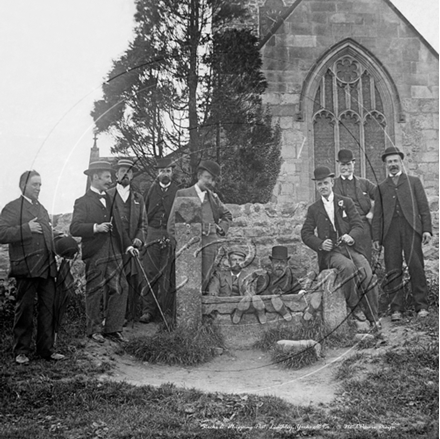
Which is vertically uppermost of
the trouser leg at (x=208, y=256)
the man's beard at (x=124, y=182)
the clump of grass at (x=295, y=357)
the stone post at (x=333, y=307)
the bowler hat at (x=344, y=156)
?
the bowler hat at (x=344, y=156)

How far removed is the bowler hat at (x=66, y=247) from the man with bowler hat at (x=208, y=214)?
0.85 meters

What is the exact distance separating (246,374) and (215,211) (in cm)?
137

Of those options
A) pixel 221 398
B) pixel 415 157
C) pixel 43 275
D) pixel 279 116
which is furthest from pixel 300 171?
pixel 43 275

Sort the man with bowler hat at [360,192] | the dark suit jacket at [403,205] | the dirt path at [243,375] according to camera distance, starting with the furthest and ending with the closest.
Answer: the man with bowler hat at [360,192], the dark suit jacket at [403,205], the dirt path at [243,375]

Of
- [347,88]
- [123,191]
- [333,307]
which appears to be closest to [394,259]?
[333,307]

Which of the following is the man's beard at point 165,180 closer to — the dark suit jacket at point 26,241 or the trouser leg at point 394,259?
the dark suit jacket at point 26,241

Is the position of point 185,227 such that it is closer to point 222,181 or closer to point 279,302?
point 222,181

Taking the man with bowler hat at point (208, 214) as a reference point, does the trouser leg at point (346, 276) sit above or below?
below

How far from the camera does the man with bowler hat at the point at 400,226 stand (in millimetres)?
4977

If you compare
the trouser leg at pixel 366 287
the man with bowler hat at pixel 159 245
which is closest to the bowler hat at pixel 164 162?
the man with bowler hat at pixel 159 245

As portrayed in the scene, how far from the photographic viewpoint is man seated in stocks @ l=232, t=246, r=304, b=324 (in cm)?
473

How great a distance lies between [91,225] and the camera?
196 inches

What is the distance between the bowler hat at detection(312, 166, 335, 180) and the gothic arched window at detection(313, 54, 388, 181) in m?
0.10

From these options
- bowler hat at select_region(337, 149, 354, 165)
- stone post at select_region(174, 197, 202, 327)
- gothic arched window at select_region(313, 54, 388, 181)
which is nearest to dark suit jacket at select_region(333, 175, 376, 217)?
gothic arched window at select_region(313, 54, 388, 181)
